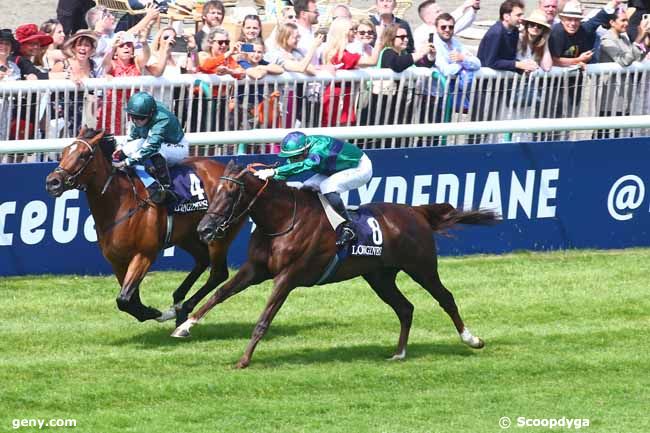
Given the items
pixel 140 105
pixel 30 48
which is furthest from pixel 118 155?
pixel 30 48

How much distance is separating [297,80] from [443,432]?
5.92 meters

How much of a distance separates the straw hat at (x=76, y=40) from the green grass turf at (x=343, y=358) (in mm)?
2076

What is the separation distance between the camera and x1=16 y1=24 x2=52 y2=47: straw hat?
50.9ft

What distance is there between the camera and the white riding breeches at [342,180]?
1259 cm

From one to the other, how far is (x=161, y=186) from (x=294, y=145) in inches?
61.3

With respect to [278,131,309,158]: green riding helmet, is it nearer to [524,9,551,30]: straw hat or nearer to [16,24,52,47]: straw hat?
[16,24,52,47]: straw hat

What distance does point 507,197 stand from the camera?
638 inches

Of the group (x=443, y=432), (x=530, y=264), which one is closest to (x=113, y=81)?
(x=530, y=264)

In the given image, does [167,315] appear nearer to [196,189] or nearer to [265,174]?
[196,189]

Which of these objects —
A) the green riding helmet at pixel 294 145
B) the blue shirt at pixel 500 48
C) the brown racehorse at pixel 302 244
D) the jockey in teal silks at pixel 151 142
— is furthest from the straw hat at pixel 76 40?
the blue shirt at pixel 500 48

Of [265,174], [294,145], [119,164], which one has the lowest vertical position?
[119,164]

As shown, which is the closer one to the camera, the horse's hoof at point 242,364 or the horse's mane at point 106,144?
the horse's hoof at point 242,364

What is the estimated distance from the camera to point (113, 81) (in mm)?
14891

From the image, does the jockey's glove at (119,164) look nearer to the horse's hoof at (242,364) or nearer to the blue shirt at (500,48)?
the horse's hoof at (242,364)
